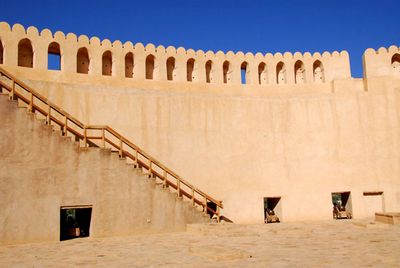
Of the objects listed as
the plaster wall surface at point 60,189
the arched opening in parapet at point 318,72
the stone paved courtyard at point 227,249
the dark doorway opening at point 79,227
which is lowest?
the stone paved courtyard at point 227,249

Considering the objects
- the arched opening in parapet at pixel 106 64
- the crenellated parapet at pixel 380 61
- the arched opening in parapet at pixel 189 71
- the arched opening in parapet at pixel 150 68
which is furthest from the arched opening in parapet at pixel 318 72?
the arched opening in parapet at pixel 106 64

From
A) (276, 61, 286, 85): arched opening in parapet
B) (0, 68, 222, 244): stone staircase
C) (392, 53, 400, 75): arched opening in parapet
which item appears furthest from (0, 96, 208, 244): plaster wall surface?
(392, 53, 400, 75): arched opening in parapet

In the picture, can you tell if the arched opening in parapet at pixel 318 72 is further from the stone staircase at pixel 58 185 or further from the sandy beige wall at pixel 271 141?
the stone staircase at pixel 58 185

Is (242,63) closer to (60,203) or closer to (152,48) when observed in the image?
(152,48)

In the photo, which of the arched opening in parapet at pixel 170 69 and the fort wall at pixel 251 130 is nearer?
the fort wall at pixel 251 130

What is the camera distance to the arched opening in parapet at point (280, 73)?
21.8 metres

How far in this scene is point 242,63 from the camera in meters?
21.5

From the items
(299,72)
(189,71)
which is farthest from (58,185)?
(299,72)

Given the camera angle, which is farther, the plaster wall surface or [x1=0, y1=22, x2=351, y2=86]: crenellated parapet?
[x1=0, y1=22, x2=351, y2=86]: crenellated parapet

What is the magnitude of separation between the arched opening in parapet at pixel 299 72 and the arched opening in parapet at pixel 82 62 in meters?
10.3

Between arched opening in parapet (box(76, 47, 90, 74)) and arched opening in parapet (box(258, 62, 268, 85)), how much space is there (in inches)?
333

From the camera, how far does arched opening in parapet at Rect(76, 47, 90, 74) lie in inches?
757

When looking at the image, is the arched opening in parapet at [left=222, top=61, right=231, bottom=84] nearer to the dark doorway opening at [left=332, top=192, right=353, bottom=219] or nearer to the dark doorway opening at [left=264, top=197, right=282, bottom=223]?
the dark doorway opening at [left=264, top=197, right=282, bottom=223]

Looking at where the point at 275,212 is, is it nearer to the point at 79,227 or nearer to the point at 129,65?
the point at 79,227
